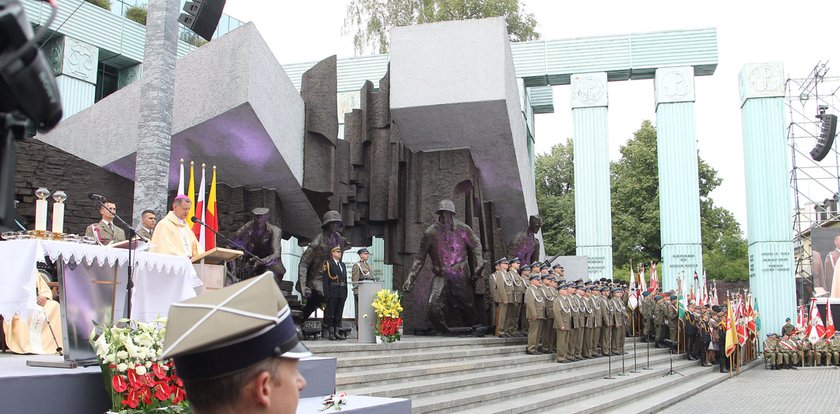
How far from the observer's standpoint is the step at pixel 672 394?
11.1 meters

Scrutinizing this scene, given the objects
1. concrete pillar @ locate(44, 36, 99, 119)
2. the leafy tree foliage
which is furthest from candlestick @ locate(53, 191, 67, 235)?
the leafy tree foliage

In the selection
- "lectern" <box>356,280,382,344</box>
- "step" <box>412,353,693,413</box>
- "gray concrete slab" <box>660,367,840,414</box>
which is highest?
"lectern" <box>356,280,382,344</box>

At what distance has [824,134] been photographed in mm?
28641

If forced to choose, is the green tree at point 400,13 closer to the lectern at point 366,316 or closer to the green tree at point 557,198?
the green tree at point 557,198

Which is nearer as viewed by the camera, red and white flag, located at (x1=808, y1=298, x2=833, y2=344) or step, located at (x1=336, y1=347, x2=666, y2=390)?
step, located at (x1=336, y1=347, x2=666, y2=390)

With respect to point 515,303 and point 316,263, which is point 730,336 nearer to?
point 515,303

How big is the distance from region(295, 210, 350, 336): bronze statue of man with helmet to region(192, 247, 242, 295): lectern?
3.91 meters

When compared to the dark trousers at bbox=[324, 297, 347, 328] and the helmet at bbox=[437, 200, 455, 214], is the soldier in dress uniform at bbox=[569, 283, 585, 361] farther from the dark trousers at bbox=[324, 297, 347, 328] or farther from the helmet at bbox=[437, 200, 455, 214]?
the dark trousers at bbox=[324, 297, 347, 328]

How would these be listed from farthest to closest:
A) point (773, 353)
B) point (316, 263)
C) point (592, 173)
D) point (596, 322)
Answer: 1. point (592, 173)
2. point (773, 353)
3. point (596, 322)
4. point (316, 263)

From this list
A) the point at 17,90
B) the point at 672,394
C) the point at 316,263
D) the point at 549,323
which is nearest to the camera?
the point at 17,90

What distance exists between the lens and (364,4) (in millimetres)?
30562

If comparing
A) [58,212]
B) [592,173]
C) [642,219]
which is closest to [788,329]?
[592,173]

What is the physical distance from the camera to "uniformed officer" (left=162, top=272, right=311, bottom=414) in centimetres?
150

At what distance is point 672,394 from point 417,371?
5.85 meters
